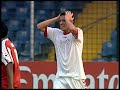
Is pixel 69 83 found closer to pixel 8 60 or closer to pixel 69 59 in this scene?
pixel 69 59

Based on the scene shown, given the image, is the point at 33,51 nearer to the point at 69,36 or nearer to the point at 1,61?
the point at 69,36

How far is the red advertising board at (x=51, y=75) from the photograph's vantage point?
10.6 meters

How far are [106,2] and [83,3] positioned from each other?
1527mm

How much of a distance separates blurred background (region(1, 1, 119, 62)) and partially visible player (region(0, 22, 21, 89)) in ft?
13.5

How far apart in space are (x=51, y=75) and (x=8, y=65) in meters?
4.08

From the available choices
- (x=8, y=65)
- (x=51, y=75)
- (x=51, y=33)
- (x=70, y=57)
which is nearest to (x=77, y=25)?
(x=51, y=75)

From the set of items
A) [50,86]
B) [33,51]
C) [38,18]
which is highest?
[38,18]

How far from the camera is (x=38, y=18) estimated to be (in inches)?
468

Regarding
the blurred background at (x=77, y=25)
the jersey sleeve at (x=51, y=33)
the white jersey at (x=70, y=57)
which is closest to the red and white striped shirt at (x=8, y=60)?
the white jersey at (x=70, y=57)

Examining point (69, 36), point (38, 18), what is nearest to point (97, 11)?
point (38, 18)

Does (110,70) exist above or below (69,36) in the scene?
below

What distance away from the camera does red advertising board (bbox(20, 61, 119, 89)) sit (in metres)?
10.6

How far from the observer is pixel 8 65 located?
6.60 m

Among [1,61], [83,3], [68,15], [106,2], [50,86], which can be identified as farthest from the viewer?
[83,3]
